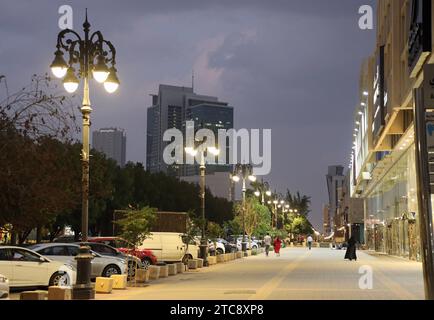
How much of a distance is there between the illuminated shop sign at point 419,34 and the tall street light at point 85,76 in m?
14.9

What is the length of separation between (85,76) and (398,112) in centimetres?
2727

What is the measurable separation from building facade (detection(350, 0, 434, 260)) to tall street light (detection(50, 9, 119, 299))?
44.4 ft

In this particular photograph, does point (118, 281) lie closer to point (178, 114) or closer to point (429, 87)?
point (429, 87)

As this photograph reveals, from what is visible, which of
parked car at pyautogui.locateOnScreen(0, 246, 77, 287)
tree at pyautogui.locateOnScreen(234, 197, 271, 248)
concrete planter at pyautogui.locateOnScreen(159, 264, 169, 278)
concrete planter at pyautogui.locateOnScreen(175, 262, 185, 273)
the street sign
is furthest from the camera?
tree at pyautogui.locateOnScreen(234, 197, 271, 248)

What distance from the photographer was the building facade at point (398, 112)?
3136 centimetres

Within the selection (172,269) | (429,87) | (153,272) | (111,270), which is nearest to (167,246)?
(172,269)

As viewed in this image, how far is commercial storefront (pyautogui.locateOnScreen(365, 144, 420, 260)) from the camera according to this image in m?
44.5

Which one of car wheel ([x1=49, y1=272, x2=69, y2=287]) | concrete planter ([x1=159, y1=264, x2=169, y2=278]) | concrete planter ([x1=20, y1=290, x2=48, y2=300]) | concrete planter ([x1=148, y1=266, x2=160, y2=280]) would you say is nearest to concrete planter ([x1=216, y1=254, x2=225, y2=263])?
concrete planter ([x1=159, y1=264, x2=169, y2=278])

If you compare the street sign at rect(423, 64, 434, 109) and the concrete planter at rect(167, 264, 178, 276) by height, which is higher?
the street sign at rect(423, 64, 434, 109)

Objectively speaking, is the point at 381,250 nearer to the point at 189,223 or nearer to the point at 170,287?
the point at 189,223

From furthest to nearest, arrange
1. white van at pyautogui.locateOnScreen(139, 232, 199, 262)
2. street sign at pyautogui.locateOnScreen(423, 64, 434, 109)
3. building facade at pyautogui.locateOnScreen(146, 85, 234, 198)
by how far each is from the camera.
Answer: building facade at pyautogui.locateOnScreen(146, 85, 234, 198)
white van at pyautogui.locateOnScreen(139, 232, 199, 262)
street sign at pyautogui.locateOnScreen(423, 64, 434, 109)

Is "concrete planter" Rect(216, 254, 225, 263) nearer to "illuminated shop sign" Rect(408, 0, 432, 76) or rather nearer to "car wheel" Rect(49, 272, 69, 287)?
"illuminated shop sign" Rect(408, 0, 432, 76)
